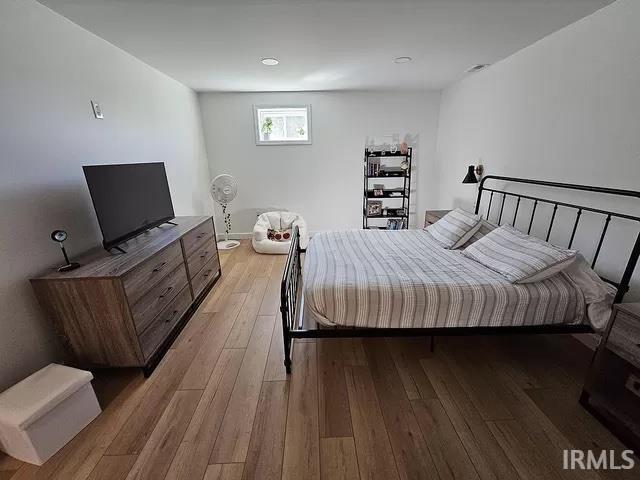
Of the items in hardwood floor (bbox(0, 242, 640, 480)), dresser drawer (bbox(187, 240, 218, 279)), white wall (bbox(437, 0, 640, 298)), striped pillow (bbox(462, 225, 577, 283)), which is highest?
white wall (bbox(437, 0, 640, 298))

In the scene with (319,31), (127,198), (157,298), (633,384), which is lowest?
(633,384)

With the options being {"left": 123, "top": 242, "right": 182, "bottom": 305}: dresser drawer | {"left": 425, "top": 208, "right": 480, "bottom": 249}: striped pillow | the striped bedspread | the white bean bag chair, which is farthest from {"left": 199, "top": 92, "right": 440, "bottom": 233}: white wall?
the striped bedspread

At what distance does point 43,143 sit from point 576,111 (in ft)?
11.9

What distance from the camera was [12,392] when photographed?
140cm

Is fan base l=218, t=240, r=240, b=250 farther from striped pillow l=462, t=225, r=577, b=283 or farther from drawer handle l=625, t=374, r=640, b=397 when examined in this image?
drawer handle l=625, t=374, r=640, b=397

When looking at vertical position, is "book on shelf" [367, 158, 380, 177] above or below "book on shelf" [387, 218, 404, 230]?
above

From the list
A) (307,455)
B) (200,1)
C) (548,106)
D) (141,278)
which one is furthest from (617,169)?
(141,278)

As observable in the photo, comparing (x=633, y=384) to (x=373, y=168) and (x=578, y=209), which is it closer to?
(x=578, y=209)

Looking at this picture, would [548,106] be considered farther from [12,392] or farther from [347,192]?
[12,392]

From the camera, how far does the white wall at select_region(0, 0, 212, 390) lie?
1538mm

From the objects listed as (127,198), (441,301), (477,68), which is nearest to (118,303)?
(127,198)

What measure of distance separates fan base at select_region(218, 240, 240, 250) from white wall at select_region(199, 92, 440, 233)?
289mm

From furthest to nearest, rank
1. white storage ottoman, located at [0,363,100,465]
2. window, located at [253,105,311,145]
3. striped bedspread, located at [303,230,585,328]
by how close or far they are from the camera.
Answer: window, located at [253,105,311,145]
striped bedspread, located at [303,230,585,328]
white storage ottoman, located at [0,363,100,465]

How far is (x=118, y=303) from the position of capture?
65.1 inches
